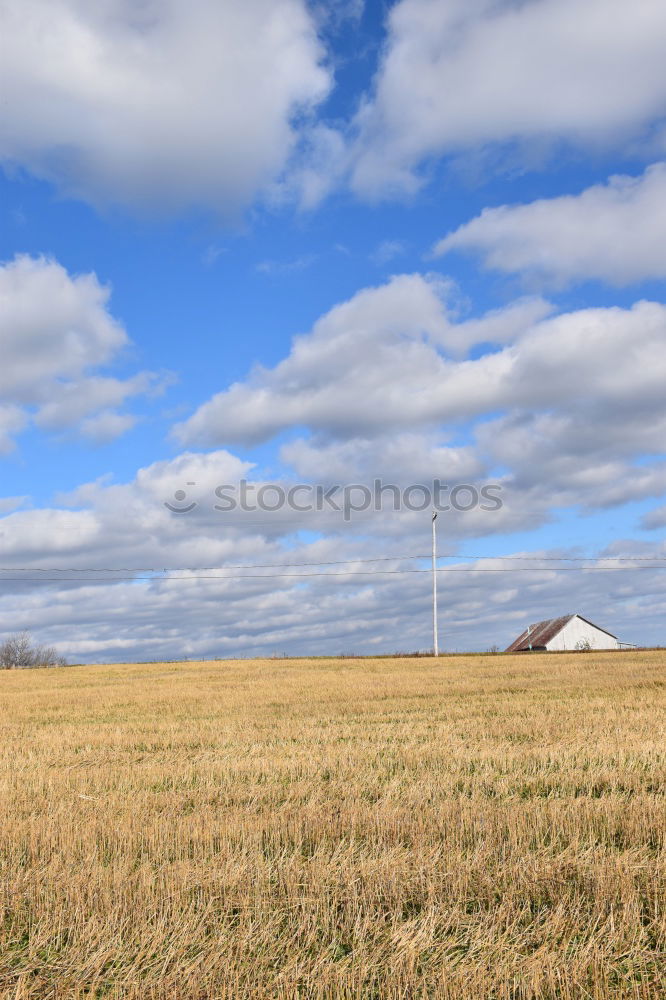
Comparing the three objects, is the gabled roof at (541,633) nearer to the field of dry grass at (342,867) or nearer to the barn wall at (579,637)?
the barn wall at (579,637)

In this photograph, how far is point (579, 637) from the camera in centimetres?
10900

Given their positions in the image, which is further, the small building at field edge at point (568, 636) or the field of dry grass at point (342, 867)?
the small building at field edge at point (568, 636)

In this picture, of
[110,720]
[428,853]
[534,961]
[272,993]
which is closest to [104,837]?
[428,853]

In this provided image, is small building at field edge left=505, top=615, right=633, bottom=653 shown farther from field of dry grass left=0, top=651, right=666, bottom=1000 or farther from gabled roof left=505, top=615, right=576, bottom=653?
field of dry grass left=0, top=651, right=666, bottom=1000

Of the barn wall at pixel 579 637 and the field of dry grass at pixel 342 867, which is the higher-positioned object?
the barn wall at pixel 579 637

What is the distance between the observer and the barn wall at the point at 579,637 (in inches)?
4218

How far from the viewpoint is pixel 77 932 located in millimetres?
6168

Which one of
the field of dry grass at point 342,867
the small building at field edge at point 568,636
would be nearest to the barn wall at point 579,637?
the small building at field edge at point 568,636

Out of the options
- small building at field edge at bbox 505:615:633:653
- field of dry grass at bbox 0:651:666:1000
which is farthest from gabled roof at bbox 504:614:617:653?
field of dry grass at bbox 0:651:666:1000

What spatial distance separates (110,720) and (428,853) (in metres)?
18.8

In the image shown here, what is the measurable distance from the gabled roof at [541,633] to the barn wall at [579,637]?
465mm

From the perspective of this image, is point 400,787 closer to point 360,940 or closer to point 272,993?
point 360,940

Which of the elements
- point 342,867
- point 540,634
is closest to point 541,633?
point 540,634

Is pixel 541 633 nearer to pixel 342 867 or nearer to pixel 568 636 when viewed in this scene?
pixel 568 636
